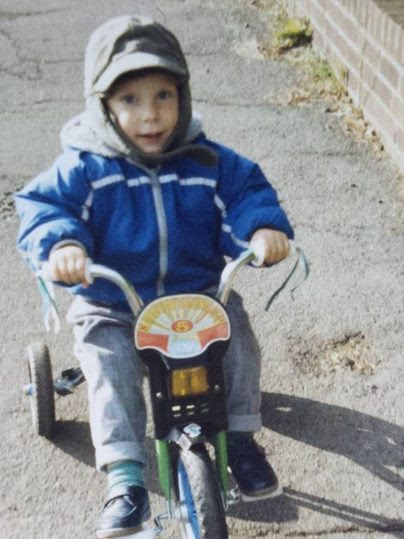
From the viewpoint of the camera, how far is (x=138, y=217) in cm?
294

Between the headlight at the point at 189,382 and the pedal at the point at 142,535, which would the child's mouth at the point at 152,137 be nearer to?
the headlight at the point at 189,382

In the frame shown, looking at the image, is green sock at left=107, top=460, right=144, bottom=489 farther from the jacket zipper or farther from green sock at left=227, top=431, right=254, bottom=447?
the jacket zipper

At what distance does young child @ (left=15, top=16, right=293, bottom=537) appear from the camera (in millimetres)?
2816

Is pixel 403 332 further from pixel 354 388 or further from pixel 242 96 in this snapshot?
pixel 242 96

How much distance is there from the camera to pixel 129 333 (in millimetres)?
2955

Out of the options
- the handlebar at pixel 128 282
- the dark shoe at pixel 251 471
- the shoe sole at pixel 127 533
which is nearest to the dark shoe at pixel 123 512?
the shoe sole at pixel 127 533

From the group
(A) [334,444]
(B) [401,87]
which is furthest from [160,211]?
(B) [401,87]

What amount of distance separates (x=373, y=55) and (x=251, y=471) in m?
3.04

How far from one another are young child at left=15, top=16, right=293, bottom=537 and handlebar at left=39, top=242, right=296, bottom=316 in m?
0.08

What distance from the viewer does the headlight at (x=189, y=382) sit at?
102 inches

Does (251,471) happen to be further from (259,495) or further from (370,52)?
(370,52)

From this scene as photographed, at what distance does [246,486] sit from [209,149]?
1054 mm

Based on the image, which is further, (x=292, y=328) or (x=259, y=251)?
(x=292, y=328)

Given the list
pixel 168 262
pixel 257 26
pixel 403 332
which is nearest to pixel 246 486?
pixel 168 262
